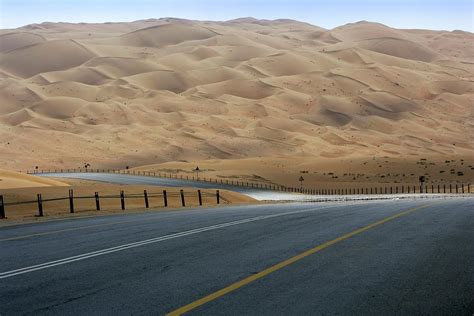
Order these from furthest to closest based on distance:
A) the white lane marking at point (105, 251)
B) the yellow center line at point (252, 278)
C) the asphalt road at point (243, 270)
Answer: the white lane marking at point (105, 251) < the asphalt road at point (243, 270) < the yellow center line at point (252, 278)

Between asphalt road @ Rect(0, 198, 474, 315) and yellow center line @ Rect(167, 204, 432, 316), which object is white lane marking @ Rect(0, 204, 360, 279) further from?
yellow center line @ Rect(167, 204, 432, 316)

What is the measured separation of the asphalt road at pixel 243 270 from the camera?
916 cm

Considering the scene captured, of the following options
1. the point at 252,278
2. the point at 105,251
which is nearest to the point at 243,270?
the point at 252,278

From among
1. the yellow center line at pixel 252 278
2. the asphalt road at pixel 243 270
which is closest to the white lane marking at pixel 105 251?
the asphalt road at pixel 243 270

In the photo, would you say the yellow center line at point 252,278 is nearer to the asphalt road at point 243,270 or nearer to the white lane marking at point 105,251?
the asphalt road at point 243,270

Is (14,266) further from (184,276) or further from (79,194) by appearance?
(79,194)

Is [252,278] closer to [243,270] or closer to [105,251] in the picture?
[243,270]

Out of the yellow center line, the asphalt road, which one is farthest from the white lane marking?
the yellow center line

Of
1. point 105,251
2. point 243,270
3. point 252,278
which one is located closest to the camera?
point 252,278

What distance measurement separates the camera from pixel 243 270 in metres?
11.8

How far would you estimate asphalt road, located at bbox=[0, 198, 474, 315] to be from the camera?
30.1ft

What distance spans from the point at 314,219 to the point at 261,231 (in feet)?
15.1

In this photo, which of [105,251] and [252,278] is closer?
[252,278]

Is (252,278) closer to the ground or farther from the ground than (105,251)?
farther from the ground
